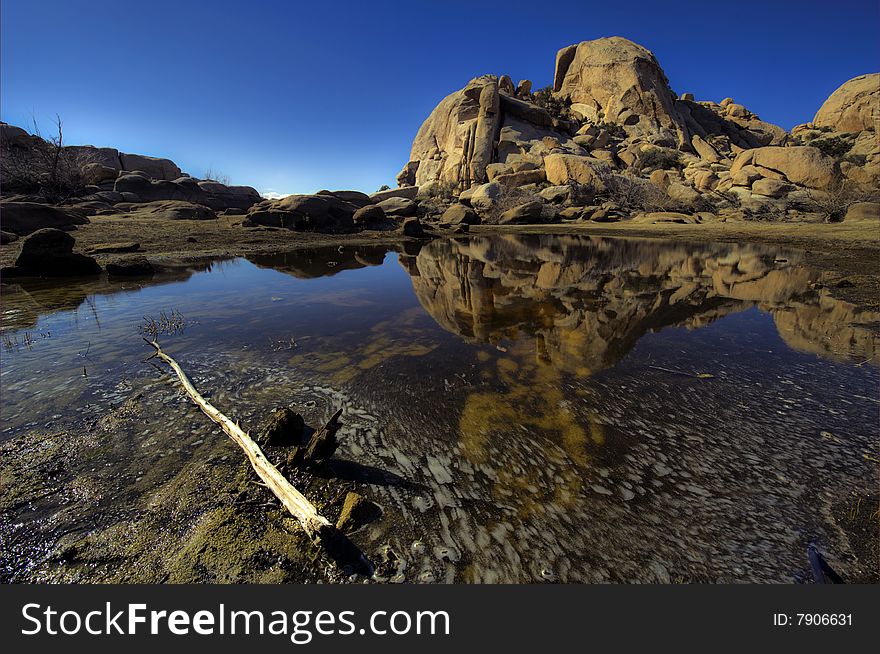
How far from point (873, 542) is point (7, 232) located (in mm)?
29334

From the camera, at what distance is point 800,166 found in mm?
38750

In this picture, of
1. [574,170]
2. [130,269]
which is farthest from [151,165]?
[574,170]

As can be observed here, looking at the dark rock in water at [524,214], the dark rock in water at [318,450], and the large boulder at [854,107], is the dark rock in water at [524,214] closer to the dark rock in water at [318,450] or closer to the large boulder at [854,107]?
the dark rock in water at [318,450]

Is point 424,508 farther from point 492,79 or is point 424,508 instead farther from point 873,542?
point 492,79

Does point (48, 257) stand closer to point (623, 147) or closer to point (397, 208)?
point (397, 208)

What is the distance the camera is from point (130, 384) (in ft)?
15.5

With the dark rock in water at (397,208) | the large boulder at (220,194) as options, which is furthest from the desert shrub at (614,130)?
the large boulder at (220,194)

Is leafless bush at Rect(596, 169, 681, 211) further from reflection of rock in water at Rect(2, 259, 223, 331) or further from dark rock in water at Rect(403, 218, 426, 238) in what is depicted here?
reflection of rock in water at Rect(2, 259, 223, 331)

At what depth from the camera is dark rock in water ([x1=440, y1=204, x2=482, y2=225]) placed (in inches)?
1371

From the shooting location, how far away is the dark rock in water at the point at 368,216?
3052cm

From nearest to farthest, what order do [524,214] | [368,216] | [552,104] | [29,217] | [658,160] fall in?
[29,217] → [368,216] → [524,214] → [658,160] → [552,104]

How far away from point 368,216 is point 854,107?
268 feet

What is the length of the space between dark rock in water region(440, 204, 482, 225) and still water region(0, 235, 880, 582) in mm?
28345

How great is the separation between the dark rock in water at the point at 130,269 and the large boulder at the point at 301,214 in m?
14.4
